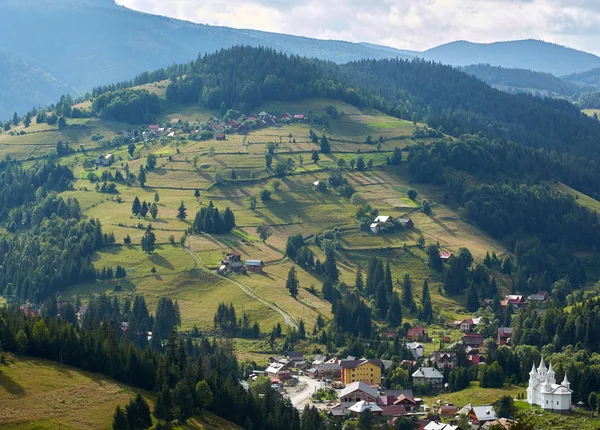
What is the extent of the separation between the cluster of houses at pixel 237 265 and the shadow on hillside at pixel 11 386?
3332 inches

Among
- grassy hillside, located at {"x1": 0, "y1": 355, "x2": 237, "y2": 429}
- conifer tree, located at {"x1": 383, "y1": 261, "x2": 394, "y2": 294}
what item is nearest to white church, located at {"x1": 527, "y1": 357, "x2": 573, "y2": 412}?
grassy hillside, located at {"x1": 0, "y1": 355, "x2": 237, "y2": 429}

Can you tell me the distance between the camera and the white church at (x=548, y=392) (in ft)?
394

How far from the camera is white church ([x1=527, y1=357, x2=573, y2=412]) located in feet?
394

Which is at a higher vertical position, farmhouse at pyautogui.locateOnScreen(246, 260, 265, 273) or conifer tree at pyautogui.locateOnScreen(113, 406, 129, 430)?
conifer tree at pyautogui.locateOnScreen(113, 406, 129, 430)

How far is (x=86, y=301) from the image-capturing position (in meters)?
174

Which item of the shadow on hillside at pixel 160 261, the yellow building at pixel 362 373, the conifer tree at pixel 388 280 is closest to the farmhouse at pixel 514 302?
the conifer tree at pixel 388 280

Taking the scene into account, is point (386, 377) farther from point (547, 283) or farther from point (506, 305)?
point (547, 283)

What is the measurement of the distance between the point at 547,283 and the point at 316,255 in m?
39.9

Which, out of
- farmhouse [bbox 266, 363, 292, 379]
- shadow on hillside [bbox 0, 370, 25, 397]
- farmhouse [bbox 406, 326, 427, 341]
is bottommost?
farmhouse [bbox 266, 363, 292, 379]

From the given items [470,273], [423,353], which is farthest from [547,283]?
[423,353]

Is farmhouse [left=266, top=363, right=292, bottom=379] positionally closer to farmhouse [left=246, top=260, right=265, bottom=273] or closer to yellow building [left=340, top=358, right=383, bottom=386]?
yellow building [left=340, top=358, right=383, bottom=386]

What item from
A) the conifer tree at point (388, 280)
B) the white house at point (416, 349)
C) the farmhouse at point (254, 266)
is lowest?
the white house at point (416, 349)

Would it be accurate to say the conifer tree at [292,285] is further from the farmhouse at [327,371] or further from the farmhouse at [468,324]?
the farmhouse at [327,371]

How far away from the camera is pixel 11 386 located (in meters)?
95.0
